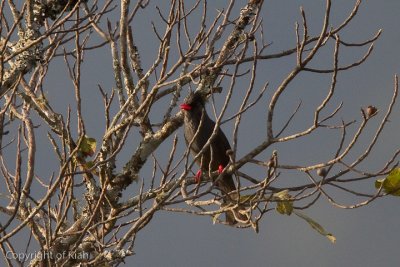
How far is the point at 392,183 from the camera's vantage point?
4379mm

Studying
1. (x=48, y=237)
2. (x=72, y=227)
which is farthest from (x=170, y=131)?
(x=48, y=237)

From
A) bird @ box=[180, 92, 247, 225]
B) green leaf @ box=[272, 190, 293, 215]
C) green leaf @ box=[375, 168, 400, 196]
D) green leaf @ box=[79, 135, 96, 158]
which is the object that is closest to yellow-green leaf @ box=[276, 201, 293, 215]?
green leaf @ box=[272, 190, 293, 215]

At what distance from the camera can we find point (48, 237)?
4578mm

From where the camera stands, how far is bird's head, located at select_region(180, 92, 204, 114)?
5970 millimetres

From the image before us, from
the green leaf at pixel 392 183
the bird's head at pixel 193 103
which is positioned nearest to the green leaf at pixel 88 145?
the bird's head at pixel 193 103

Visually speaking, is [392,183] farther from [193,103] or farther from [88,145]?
[193,103]

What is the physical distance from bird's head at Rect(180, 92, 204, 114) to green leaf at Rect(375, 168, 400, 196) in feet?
6.34

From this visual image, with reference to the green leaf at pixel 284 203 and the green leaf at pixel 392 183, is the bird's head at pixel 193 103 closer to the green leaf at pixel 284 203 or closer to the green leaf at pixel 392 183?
the green leaf at pixel 284 203

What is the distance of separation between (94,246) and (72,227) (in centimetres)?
22

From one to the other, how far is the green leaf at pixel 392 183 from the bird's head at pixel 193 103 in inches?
76.1

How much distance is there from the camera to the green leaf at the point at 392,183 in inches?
172

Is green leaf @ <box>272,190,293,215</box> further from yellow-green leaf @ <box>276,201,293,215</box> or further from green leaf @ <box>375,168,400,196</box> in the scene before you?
green leaf @ <box>375,168,400,196</box>

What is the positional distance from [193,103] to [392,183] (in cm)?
236

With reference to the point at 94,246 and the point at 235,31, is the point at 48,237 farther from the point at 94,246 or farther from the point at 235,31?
the point at 235,31
